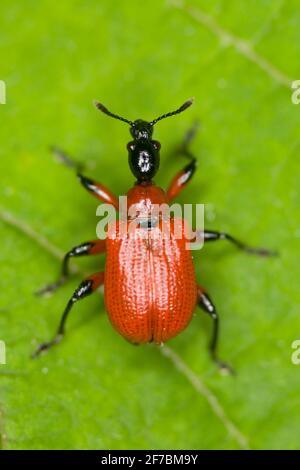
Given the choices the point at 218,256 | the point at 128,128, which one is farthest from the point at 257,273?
the point at 128,128

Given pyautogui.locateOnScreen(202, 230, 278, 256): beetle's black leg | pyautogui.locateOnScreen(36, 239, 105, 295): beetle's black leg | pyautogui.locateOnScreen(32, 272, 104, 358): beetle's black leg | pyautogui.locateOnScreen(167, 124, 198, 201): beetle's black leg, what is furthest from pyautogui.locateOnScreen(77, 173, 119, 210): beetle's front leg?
pyautogui.locateOnScreen(202, 230, 278, 256): beetle's black leg

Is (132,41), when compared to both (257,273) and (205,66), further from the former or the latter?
(257,273)

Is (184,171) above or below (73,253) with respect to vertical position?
above

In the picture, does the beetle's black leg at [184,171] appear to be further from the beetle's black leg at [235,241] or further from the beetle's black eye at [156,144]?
the beetle's black leg at [235,241]

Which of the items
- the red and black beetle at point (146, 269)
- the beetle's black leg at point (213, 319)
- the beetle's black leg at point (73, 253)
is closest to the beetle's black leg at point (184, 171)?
the red and black beetle at point (146, 269)

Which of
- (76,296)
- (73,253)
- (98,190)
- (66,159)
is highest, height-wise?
(66,159)

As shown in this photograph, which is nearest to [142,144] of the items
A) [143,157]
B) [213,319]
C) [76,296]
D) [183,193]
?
[143,157]

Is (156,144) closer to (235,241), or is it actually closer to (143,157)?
(143,157)

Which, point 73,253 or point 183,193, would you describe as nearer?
point 73,253

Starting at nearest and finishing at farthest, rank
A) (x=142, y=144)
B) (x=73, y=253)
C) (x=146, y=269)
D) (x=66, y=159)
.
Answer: (x=146, y=269) → (x=73, y=253) → (x=142, y=144) → (x=66, y=159)
